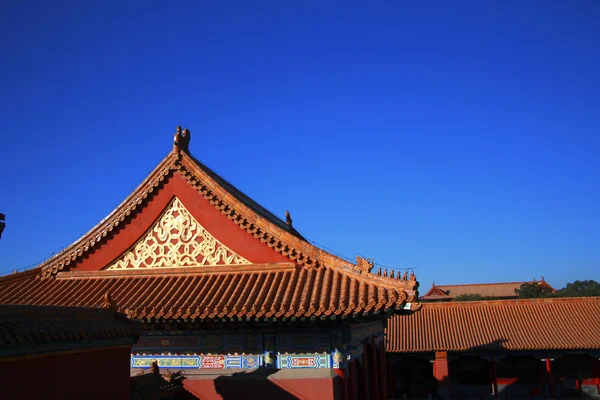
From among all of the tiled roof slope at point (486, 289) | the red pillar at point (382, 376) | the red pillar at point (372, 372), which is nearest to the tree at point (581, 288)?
the tiled roof slope at point (486, 289)

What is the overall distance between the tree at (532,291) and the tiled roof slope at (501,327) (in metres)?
30.1

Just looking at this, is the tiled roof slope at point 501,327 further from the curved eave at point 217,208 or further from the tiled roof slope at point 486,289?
the tiled roof slope at point 486,289

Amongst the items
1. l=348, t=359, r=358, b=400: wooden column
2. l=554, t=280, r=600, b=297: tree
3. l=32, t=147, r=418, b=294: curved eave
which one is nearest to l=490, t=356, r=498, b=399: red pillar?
l=348, t=359, r=358, b=400: wooden column

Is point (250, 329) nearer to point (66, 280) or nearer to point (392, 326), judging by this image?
point (66, 280)

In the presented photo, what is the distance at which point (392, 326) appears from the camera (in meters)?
35.2

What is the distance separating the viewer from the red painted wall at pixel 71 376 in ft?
18.8

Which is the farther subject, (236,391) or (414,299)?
(236,391)

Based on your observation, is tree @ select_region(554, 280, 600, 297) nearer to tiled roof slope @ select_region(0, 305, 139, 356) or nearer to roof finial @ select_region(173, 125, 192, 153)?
roof finial @ select_region(173, 125, 192, 153)

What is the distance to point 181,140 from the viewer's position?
47.5ft

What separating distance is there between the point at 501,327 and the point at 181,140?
27.4 meters

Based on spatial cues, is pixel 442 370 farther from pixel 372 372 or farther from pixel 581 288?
pixel 581 288

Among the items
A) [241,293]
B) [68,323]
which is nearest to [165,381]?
[241,293]

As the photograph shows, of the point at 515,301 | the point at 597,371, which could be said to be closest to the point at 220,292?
the point at 597,371

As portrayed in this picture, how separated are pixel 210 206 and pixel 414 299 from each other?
19.4 feet
